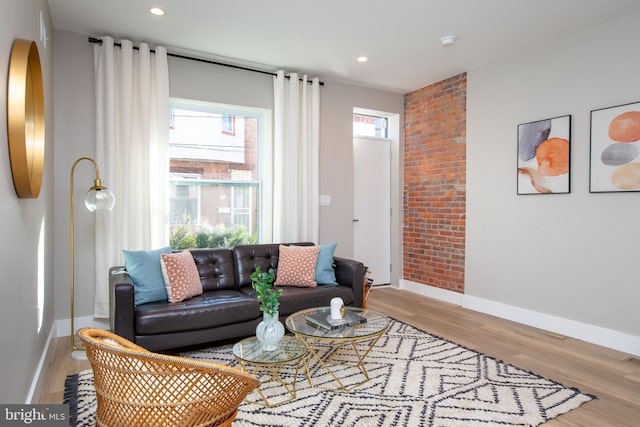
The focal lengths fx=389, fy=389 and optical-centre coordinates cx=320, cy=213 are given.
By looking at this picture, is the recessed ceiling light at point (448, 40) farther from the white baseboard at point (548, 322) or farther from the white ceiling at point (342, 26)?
the white baseboard at point (548, 322)

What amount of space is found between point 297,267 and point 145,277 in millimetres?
1365

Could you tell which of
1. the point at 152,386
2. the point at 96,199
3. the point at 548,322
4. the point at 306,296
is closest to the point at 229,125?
the point at 96,199

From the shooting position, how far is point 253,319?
130 inches

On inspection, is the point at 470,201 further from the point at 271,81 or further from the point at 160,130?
the point at 160,130

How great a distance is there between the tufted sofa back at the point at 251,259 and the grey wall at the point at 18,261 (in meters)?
1.57

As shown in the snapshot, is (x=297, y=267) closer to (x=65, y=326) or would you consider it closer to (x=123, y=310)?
(x=123, y=310)

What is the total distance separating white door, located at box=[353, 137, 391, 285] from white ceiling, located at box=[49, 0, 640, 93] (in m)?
1.35

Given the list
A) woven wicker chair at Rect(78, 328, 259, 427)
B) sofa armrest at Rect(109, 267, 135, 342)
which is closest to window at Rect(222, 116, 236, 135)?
sofa armrest at Rect(109, 267, 135, 342)

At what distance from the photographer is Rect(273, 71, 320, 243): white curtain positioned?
4.62 meters

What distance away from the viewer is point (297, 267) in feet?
12.5

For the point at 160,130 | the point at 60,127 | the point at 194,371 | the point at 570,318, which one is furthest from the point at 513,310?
Result: the point at 60,127

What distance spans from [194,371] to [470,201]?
402cm

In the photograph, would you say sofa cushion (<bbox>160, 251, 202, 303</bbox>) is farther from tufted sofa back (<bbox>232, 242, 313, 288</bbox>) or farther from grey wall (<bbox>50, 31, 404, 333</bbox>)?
grey wall (<bbox>50, 31, 404, 333</bbox>)

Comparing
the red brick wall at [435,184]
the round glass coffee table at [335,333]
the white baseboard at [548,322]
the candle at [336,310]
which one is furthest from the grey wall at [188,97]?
the candle at [336,310]
